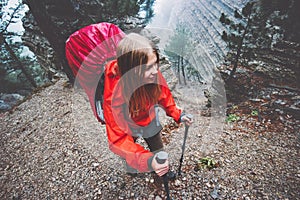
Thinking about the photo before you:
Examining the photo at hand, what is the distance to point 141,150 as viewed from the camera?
4.66 feet

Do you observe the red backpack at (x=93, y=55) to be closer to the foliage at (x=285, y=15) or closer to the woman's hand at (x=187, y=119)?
the woman's hand at (x=187, y=119)

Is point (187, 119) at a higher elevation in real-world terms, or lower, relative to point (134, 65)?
lower

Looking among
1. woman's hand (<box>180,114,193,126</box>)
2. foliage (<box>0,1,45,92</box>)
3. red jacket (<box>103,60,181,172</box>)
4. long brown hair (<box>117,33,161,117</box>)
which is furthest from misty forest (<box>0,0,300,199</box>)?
foliage (<box>0,1,45,92</box>)

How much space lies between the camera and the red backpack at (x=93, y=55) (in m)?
1.54

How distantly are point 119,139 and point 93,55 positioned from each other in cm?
87

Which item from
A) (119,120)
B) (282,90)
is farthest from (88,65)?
(282,90)

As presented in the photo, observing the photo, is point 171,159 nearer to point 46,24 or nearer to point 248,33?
point 248,33

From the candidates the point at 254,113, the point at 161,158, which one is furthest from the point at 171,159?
the point at 254,113

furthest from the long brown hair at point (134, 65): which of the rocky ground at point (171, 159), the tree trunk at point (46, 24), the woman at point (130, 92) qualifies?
the tree trunk at point (46, 24)

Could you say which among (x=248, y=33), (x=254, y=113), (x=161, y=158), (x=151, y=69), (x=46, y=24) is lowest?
(x=254, y=113)

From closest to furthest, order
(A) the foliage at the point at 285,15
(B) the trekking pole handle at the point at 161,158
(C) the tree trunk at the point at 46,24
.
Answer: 1. (B) the trekking pole handle at the point at 161,158
2. (A) the foliage at the point at 285,15
3. (C) the tree trunk at the point at 46,24

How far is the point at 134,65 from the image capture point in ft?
4.19

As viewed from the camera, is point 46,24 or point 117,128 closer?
point 117,128

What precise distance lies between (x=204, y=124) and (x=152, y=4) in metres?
8.55
